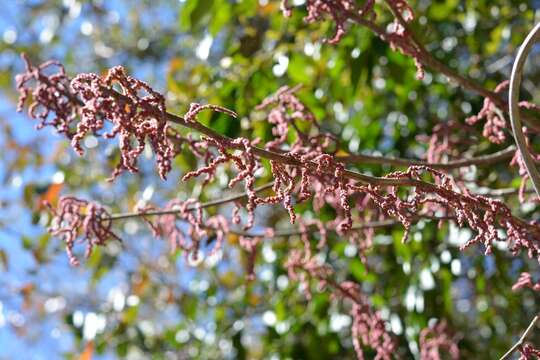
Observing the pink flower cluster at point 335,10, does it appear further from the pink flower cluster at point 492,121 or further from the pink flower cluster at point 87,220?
the pink flower cluster at point 87,220

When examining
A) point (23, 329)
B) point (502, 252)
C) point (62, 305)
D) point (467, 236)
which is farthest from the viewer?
point (23, 329)

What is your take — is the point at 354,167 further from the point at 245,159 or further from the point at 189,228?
the point at 245,159

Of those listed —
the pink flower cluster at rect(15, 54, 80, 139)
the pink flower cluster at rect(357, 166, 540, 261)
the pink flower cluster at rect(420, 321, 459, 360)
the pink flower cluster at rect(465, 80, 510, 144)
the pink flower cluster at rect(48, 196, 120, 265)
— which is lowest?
the pink flower cluster at rect(357, 166, 540, 261)

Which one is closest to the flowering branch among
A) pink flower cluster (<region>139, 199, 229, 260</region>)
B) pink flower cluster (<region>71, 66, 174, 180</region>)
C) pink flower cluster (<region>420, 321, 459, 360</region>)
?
pink flower cluster (<region>71, 66, 174, 180</region>)

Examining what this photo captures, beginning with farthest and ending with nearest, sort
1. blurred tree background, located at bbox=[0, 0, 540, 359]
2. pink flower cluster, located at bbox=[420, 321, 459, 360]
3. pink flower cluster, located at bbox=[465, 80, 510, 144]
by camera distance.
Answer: blurred tree background, located at bbox=[0, 0, 540, 359]
pink flower cluster, located at bbox=[420, 321, 459, 360]
pink flower cluster, located at bbox=[465, 80, 510, 144]

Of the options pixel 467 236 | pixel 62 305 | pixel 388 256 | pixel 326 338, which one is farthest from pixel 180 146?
pixel 62 305

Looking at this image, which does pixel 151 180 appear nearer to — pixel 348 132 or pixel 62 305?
pixel 62 305

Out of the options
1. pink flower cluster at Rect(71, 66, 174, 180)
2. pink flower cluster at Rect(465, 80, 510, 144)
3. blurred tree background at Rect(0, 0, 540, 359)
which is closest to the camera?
pink flower cluster at Rect(71, 66, 174, 180)

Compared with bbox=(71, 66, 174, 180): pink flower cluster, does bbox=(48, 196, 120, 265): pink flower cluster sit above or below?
above

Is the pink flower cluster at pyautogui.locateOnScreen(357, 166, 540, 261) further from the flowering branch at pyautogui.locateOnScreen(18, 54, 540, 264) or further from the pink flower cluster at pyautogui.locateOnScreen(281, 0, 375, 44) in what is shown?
the pink flower cluster at pyautogui.locateOnScreen(281, 0, 375, 44)
